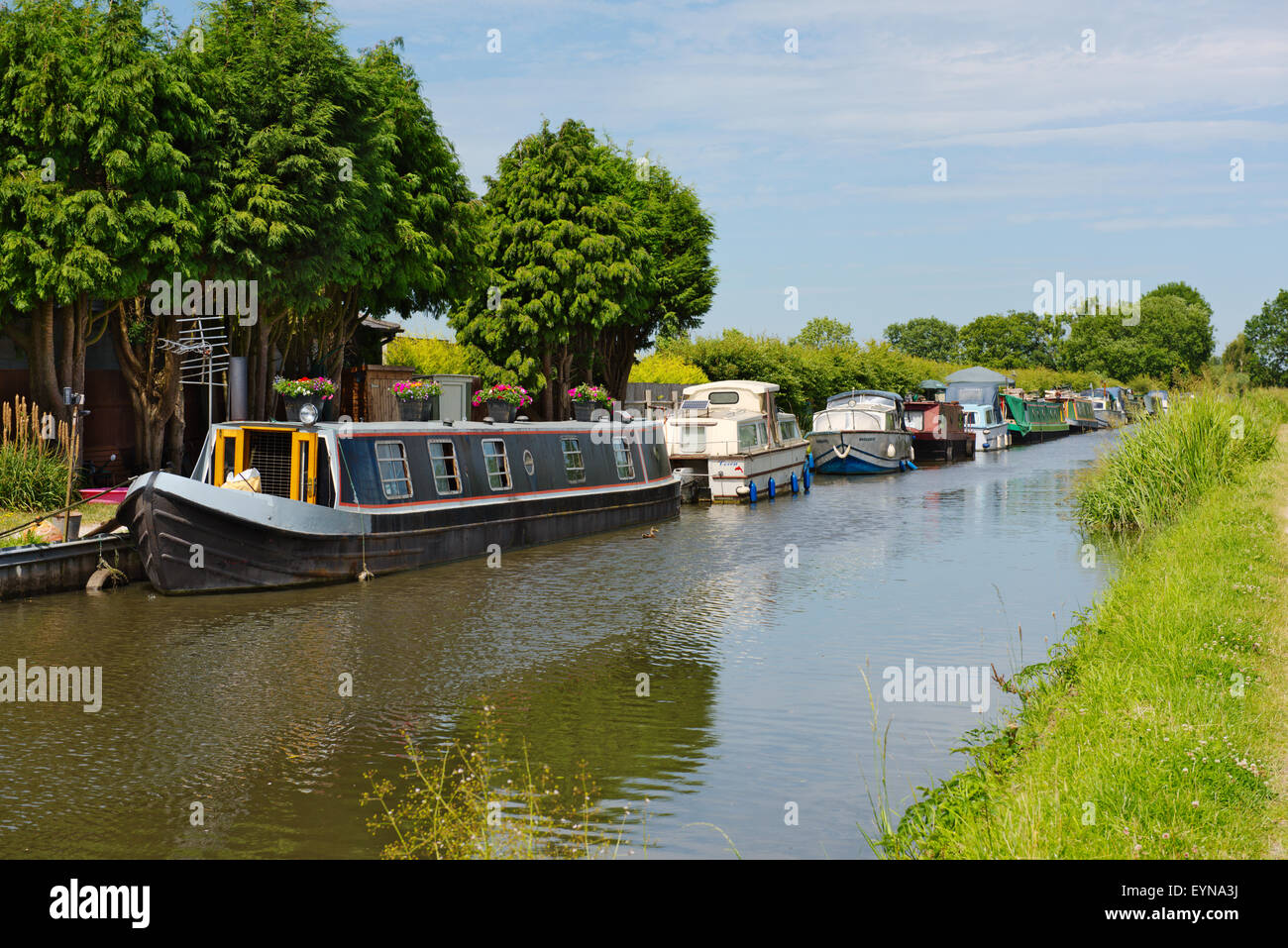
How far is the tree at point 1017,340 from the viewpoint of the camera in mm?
128125

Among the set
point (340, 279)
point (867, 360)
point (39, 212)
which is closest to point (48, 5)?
point (39, 212)

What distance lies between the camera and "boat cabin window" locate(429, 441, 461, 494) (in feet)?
62.7

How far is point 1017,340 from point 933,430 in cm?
8629

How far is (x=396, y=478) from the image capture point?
18078mm

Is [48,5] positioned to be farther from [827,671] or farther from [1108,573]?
[1108,573]

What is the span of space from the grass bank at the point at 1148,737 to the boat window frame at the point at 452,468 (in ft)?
33.8

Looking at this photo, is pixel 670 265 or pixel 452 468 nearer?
pixel 452 468

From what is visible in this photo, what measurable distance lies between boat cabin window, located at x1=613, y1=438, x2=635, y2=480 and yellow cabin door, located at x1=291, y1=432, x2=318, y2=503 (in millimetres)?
9435

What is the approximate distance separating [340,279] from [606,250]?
538 inches

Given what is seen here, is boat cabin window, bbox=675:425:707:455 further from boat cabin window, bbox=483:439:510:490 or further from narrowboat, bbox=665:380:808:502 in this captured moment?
boat cabin window, bbox=483:439:510:490

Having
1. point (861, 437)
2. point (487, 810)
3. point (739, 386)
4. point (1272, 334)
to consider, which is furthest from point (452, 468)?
point (1272, 334)

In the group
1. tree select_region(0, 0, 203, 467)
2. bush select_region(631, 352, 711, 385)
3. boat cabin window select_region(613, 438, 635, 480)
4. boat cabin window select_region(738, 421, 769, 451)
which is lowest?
boat cabin window select_region(613, 438, 635, 480)

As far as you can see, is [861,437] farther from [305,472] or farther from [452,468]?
[305,472]

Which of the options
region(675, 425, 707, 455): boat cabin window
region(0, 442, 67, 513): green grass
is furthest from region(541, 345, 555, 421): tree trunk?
region(0, 442, 67, 513): green grass
